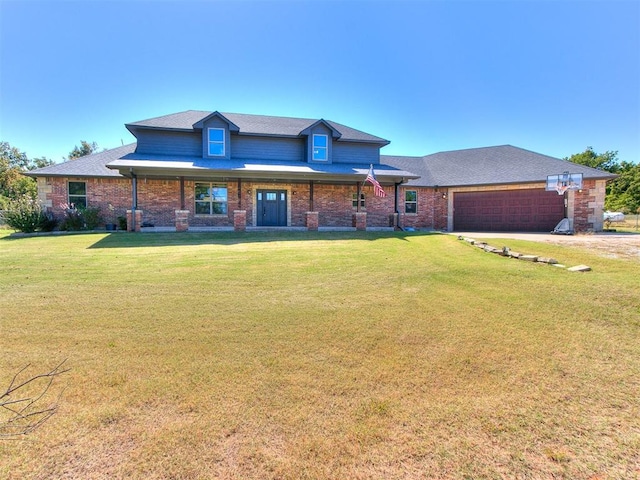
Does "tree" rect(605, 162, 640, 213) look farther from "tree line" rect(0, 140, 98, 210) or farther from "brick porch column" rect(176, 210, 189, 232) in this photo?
"tree line" rect(0, 140, 98, 210)

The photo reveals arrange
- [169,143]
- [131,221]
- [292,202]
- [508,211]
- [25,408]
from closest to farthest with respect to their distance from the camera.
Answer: [25,408] → [131,221] → [169,143] → [292,202] → [508,211]

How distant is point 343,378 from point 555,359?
249cm

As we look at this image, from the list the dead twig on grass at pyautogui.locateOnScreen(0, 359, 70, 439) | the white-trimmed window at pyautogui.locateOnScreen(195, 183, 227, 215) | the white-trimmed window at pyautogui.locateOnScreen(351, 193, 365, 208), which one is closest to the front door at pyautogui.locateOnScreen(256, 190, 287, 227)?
the white-trimmed window at pyautogui.locateOnScreen(195, 183, 227, 215)

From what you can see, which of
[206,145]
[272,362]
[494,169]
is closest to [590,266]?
[272,362]

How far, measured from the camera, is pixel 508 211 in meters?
18.8

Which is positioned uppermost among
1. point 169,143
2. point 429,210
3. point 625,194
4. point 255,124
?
point 255,124

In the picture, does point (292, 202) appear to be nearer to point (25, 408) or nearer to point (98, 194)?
point (98, 194)

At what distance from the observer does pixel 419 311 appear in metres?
5.02

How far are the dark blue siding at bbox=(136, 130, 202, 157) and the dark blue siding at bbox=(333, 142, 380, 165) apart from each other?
7962 mm

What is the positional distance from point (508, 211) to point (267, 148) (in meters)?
14.6

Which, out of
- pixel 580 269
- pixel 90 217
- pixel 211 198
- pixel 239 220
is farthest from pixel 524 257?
pixel 90 217

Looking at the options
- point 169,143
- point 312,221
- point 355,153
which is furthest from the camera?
point 355,153

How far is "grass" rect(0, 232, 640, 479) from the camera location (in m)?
2.33

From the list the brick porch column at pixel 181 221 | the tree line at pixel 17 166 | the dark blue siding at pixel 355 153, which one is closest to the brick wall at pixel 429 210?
the dark blue siding at pixel 355 153
